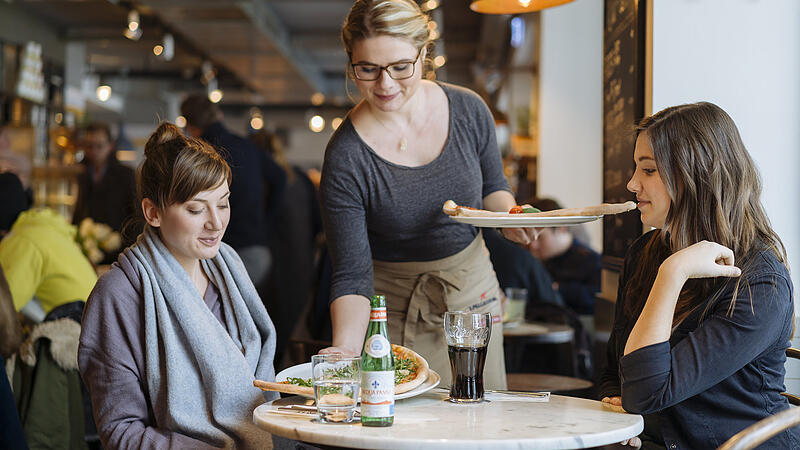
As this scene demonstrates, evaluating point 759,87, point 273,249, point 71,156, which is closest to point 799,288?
point 759,87

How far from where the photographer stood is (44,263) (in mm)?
3541

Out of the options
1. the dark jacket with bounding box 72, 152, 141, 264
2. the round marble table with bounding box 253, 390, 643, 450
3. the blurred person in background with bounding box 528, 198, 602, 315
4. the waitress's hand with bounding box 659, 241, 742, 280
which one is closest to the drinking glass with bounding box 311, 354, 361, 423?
the round marble table with bounding box 253, 390, 643, 450

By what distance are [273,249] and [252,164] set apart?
143 centimetres

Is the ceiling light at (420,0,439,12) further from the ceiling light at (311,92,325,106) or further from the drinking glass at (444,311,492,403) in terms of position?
the ceiling light at (311,92,325,106)

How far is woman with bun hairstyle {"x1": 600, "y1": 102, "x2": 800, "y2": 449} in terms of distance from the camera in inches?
70.1

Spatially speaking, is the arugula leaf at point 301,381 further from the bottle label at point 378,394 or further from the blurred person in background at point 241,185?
the blurred person in background at point 241,185

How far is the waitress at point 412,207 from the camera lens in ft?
7.97

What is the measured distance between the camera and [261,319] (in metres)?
2.25

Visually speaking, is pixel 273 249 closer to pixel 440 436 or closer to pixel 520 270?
pixel 520 270

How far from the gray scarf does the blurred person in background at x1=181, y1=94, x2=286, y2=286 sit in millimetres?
2914

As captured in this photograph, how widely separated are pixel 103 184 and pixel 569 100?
362 cm

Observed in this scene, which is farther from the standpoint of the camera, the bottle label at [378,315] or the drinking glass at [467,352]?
the drinking glass at [467,352]

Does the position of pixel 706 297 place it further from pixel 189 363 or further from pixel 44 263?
pixel 44 263

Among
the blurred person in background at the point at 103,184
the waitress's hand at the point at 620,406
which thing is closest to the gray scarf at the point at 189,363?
the waitress's hand at the point at 620,406
